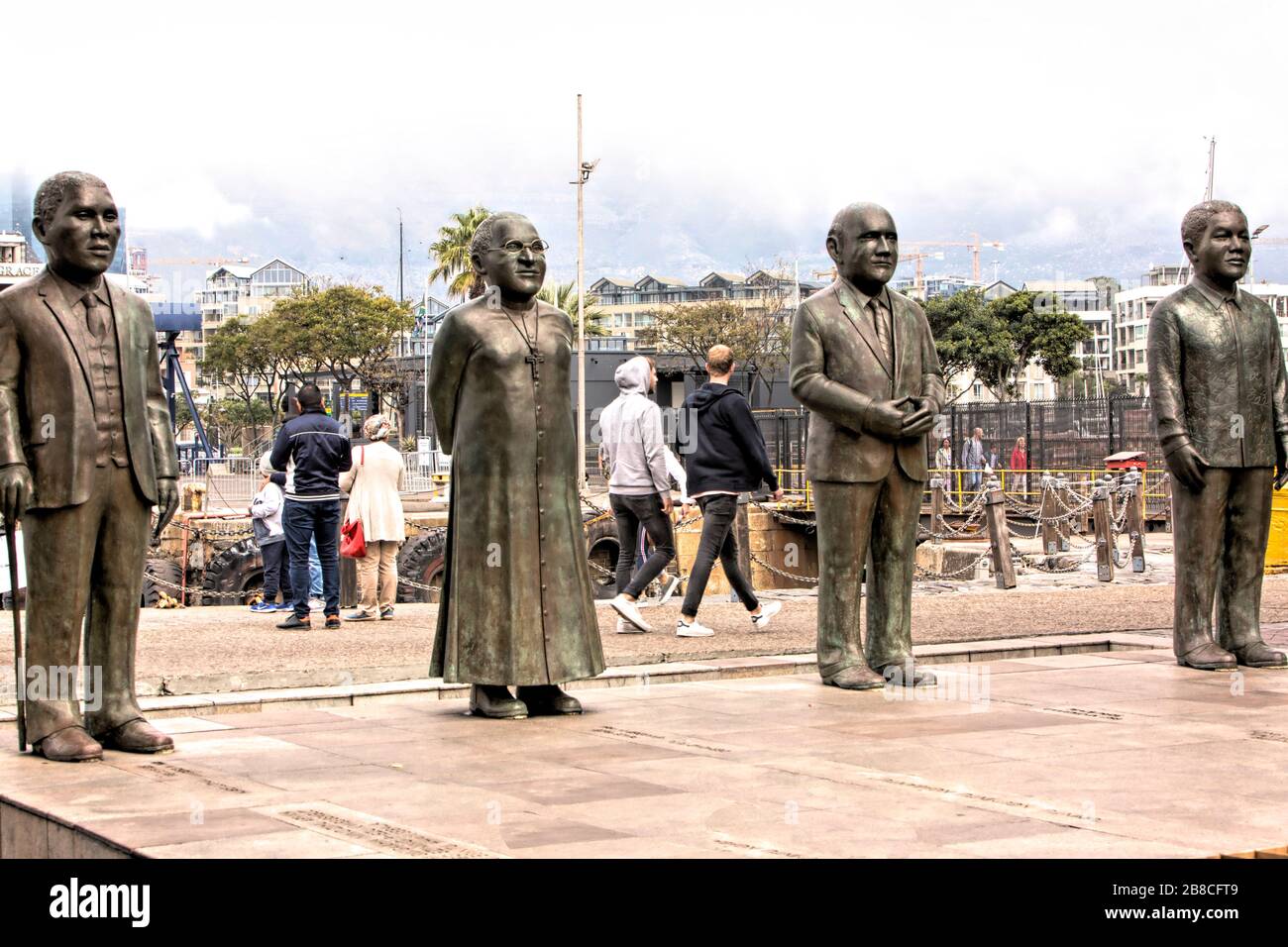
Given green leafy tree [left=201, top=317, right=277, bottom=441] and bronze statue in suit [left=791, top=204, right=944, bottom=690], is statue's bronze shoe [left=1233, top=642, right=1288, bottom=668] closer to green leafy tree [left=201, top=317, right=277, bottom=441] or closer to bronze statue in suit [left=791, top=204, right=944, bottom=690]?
bronze statue in suit [left=791, top=204, right=944, bottom=690]

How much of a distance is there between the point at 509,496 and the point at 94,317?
196cm

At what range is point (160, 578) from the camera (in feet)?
72.0

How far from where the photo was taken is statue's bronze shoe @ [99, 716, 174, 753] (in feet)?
22.6

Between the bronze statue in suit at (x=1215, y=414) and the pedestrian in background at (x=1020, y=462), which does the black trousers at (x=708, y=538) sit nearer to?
the bronze statue in suit at (x=1215, y=414)

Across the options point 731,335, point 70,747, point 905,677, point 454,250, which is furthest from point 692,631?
point 731,335

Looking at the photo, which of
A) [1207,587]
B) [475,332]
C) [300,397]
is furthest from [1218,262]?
[300,397]

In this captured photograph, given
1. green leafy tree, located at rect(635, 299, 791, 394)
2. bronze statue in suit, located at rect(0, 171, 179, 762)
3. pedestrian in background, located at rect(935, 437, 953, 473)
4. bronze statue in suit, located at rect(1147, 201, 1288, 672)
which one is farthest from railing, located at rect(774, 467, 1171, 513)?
green leafy tree, located at rect(635, 299, 791, 394)

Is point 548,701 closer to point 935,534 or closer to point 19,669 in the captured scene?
point 19,669

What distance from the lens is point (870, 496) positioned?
340 inches

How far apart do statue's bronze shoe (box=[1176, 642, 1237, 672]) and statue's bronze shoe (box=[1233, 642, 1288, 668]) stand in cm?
13

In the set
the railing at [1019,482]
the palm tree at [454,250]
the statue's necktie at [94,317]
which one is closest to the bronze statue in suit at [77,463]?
the statue's necktie at [94,317]

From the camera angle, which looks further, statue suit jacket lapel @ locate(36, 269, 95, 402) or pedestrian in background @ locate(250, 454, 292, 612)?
pedestrian in background @ locate(250, 454, 292, 612)

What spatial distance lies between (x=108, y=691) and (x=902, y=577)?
3.99 metres
